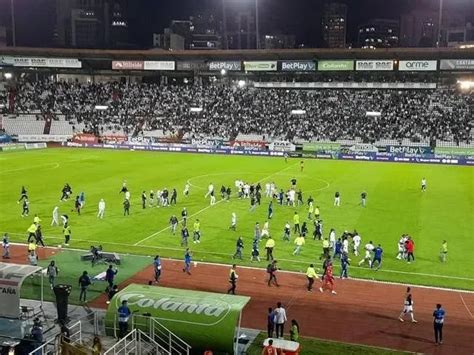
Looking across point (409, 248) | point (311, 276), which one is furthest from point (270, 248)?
point (409, 248)

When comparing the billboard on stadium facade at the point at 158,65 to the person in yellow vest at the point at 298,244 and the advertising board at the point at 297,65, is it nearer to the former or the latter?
the advertising board at the point at 297,65

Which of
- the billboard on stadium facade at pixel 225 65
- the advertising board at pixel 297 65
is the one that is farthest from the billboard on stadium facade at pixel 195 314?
the billboard on stadium facade at pixel 225 65

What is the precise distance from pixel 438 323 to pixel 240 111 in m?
67.8

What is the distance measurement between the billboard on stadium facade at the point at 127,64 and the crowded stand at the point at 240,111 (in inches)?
338

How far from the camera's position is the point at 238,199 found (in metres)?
→ 39.7

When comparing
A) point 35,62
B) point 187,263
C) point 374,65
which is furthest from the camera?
point 35,62

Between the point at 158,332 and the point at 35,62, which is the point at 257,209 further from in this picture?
the point at 35,62

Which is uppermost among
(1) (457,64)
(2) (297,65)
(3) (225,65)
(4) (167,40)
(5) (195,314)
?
(4) (167,40)

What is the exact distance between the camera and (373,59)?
223ft

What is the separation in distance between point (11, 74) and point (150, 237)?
6738 cm

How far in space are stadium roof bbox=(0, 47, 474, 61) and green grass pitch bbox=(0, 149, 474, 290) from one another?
14480 millimetres

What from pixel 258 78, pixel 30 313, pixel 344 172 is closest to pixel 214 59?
pixel 258 78

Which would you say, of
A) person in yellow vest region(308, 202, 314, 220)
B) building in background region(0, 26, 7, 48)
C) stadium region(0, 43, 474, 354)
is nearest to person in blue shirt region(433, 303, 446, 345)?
stadium region(0, 43, 474, 354)

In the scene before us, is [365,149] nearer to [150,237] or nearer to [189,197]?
[189,197]
